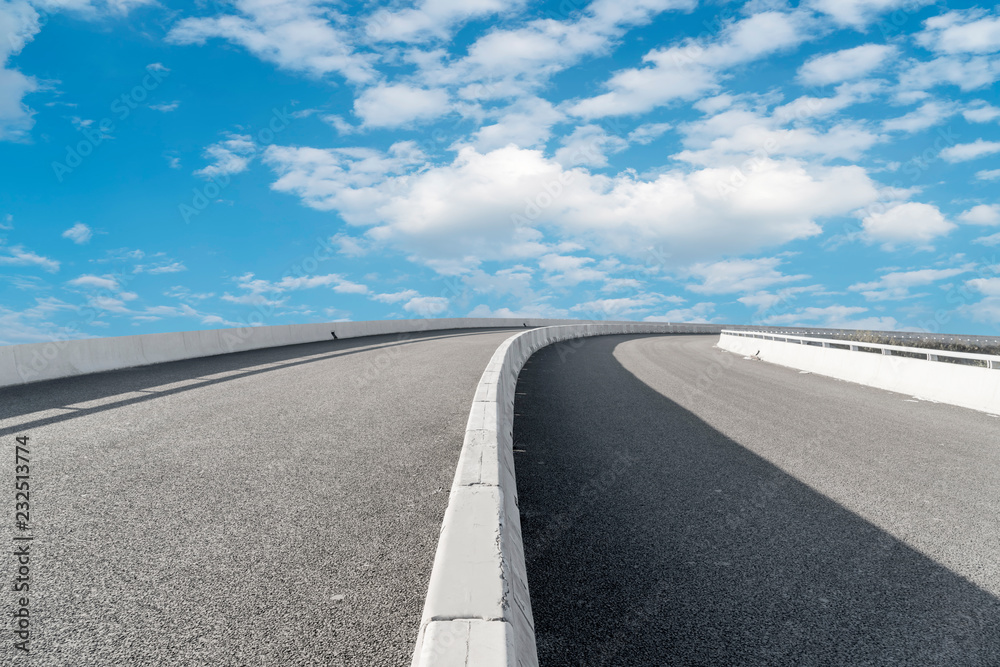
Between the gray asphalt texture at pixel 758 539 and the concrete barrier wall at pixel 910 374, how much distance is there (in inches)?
90.2

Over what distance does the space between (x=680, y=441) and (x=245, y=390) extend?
24.5ft

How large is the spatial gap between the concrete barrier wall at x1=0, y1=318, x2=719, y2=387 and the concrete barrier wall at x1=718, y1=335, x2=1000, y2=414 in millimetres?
18254

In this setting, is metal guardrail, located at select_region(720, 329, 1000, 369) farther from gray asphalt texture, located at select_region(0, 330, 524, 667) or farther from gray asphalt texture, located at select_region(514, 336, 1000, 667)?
gray asphalt texture, located at select_region(0, 330, 524, 667)

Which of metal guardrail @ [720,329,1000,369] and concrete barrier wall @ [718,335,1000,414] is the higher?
metal guardrail @ [720,329,1000,369]

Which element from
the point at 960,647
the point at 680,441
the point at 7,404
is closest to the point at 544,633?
the point at 960,647

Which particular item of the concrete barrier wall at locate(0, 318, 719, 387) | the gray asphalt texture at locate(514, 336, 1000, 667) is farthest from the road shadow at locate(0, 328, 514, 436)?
A: the gray asphalt texture at locate(514, 336, 1000, 667)

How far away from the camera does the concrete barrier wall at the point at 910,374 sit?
1089cm

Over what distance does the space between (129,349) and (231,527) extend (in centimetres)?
1319

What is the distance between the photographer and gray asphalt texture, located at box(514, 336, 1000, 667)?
10.2 ft

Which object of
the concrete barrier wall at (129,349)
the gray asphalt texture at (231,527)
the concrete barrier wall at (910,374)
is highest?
the concrete barrier wall at (129,349)

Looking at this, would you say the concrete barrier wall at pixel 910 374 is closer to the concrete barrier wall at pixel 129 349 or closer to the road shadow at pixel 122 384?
the road shadow at pixel 122 384

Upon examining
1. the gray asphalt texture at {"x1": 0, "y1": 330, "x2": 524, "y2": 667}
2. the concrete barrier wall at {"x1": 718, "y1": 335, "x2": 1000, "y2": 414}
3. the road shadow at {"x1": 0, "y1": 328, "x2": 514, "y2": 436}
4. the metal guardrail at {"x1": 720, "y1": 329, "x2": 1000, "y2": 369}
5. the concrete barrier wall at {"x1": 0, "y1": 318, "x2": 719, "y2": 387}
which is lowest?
the concrete barrier wall at {"x1": 718, "y1": 335, "x2": 1000, "y2": 414}

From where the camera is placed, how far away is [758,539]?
173 inches

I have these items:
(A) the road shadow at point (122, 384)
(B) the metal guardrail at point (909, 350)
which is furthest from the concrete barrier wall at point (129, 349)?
(B) the metal guardrail at point (909, 350)
